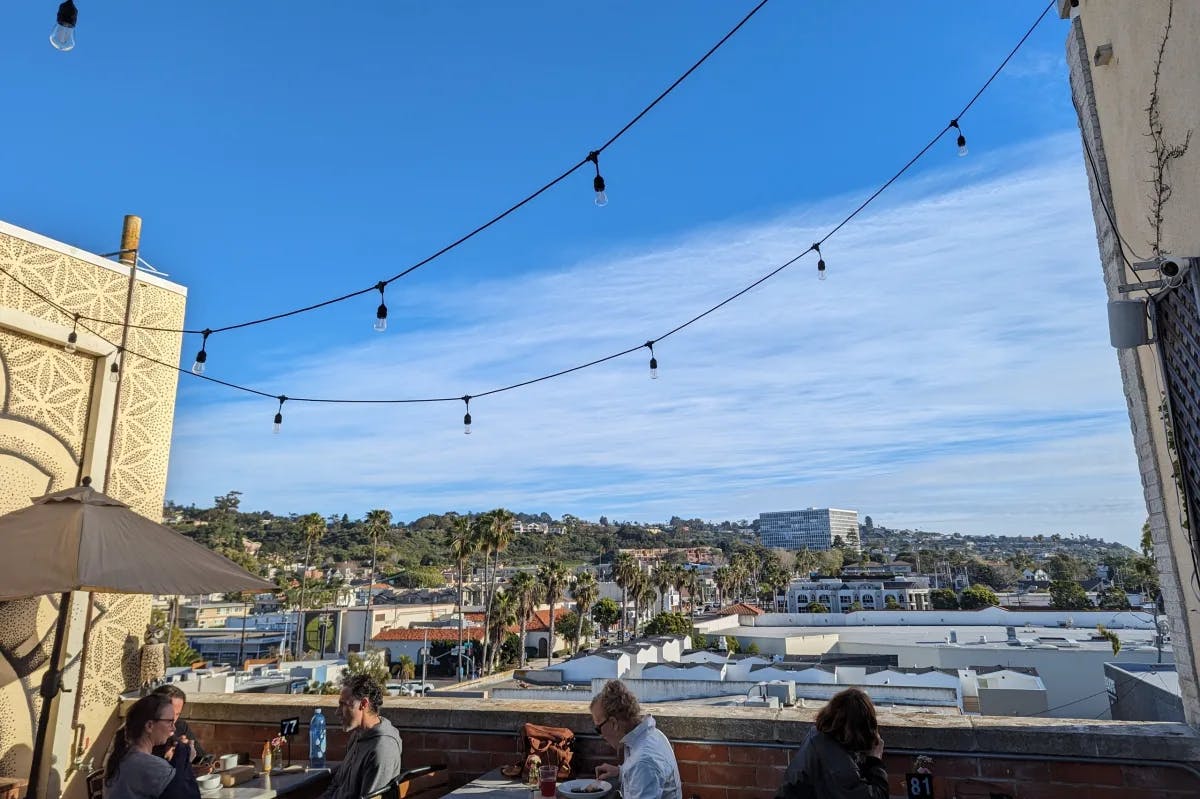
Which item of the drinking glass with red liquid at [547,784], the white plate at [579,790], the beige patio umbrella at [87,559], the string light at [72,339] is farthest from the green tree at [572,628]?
the drinking glass with red liquid at [547,784]

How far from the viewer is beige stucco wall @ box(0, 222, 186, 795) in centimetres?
554

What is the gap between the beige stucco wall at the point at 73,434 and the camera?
5.54 meters

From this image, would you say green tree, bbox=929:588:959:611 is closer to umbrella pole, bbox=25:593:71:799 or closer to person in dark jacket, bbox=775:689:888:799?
person in dark jacket, bbox=775:689:888:799

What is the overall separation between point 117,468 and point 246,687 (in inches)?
857

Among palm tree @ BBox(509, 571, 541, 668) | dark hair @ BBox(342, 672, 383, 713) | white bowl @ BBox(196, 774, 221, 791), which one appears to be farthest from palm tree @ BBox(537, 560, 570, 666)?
dark hair @ BBox(342, 672, 383, 713)

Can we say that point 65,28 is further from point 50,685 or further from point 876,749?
point 876,749

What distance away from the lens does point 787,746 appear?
3.91m

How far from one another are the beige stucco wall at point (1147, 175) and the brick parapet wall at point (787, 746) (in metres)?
0.54

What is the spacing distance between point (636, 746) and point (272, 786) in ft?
8.40

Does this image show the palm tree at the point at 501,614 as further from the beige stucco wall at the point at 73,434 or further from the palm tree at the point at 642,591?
the beige stucco wall at the point at 73,434

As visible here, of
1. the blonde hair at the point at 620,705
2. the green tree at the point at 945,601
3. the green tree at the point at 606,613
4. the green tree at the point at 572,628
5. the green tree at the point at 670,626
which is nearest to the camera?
the blonde hair at the point at 620,705

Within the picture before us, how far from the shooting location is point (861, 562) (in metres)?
132

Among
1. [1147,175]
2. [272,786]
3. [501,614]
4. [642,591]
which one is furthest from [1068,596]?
[272,786]

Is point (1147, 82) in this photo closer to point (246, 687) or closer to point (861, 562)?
point (246, 687)
